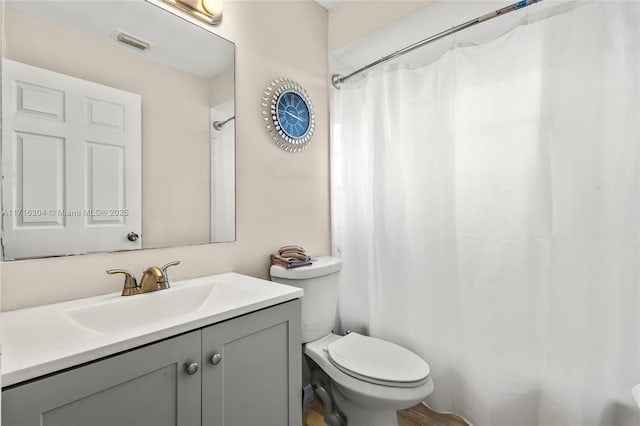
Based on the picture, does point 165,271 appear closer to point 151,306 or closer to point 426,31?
point 151,306

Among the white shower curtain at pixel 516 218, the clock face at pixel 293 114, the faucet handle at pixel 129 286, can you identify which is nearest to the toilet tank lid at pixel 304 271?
the white shower curtain at pixel 516 218

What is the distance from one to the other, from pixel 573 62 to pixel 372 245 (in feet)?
4.06

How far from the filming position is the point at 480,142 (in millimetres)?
1570

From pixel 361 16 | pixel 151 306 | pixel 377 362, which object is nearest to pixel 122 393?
pixel 151 306

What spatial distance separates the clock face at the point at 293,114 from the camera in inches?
71.2

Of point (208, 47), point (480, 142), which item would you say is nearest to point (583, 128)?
point (480, 142)

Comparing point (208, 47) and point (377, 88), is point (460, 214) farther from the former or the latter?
point (208, 47)

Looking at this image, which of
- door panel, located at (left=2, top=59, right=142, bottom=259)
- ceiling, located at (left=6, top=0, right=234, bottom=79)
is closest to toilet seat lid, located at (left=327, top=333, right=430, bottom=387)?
door panel, located at (left=2, top=59, right=142, bottom=259)

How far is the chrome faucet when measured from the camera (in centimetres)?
119

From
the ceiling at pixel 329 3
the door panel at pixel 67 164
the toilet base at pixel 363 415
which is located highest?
the ceiling at pixel 329 3

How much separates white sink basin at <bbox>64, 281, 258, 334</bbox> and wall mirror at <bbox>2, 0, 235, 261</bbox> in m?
0.21

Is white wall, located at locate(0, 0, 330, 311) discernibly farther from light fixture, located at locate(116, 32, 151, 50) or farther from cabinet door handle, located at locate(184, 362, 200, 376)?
cabinet door handle, located at locate(184, 362, 200, 376)

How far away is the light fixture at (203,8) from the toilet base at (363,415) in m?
1.81

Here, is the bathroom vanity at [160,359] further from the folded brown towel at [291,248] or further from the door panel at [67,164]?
the folded brown towel at [291,248]
